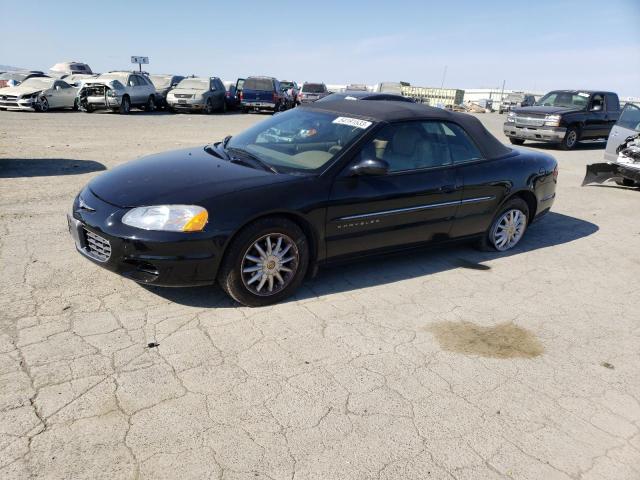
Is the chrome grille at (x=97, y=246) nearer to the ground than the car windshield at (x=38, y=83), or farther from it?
nearer to the ground

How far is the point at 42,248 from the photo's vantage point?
461cm

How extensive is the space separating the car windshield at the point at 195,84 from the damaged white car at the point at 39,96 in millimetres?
4423

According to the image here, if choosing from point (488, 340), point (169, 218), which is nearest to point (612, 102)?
point (488, 340)

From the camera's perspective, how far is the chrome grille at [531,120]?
47.6ft

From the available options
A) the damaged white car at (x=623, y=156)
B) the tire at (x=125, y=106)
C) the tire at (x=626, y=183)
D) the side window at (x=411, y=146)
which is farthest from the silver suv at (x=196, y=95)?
the side window at (x=411, y=146)

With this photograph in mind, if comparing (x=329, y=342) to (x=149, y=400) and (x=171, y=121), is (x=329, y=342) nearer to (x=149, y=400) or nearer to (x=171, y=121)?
(x=149, y=400)

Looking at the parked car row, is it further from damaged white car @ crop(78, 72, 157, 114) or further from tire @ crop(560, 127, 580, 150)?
tire @ crop(560, 127, 580, 150)

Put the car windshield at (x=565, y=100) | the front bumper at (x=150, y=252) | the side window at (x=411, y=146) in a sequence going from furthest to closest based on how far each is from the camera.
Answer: the car windshield at (x=565, y=100) < the side window at (x=411, y=146) < the front bumper at (x=150, y=252)

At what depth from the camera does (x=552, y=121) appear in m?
14.4

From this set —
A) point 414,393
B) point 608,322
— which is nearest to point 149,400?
point 414,393

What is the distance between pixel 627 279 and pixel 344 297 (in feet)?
9.95

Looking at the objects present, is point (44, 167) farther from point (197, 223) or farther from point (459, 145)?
point (459, 145)

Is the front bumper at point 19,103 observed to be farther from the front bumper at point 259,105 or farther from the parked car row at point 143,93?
the front bumper at point 259,105

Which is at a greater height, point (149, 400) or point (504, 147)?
point (504, 147)
